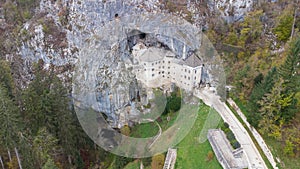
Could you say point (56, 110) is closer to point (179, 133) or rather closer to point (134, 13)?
point (179, 133)

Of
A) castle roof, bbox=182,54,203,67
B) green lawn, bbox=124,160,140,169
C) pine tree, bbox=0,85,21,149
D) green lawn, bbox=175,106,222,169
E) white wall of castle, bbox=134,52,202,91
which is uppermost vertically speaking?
castle roof, bbox=182,54,203,67

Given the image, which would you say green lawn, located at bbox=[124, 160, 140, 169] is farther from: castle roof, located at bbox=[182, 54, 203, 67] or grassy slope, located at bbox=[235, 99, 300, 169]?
castle roof, located at bbox=[182, 54, 203, 67]

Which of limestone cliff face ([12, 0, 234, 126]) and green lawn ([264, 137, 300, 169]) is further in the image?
limestone cliff face ([12, 0, 234, 126])

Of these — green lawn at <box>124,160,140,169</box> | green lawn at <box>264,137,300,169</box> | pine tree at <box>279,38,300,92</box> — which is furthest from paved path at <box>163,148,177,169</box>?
pine tree at <box>279,38,300,92</box>

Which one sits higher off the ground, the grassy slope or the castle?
the castle

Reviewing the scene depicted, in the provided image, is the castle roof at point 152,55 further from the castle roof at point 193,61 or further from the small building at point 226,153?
the small building at point 226,153

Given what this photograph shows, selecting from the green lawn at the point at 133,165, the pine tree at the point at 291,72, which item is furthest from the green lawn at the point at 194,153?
the pine tree at the point at 291,72
